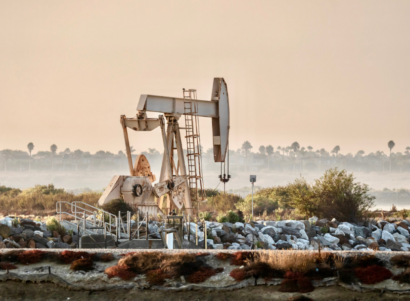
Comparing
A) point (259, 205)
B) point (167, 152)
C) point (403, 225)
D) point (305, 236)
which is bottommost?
point (305, 236)

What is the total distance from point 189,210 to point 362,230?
9.41 metres

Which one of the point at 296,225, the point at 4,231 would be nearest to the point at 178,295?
the point at 4,231

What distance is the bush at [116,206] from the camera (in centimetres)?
2562

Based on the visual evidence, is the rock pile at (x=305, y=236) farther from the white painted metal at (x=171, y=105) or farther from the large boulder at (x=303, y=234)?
the white painted metal at (x=171, y=105)

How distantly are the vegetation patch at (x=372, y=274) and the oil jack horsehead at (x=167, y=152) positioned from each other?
13.2 meters

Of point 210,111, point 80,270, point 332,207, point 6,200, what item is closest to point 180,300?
point 80,270

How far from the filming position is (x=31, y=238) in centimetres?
2284

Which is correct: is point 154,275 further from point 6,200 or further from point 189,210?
point 6,200

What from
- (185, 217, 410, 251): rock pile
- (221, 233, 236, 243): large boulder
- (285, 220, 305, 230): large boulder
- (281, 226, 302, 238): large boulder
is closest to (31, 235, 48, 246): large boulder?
(185, 217, 410, 251): rock pile

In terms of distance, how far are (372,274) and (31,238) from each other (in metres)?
14.9

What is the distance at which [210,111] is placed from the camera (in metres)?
28.4

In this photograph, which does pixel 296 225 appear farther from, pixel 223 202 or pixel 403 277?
pixel 403 277

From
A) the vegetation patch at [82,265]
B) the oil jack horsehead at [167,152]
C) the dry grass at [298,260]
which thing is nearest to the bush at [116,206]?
the oil jack horsehead at [167,152]

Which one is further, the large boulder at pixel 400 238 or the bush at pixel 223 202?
the bush at pixel 223 202
